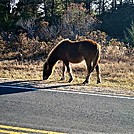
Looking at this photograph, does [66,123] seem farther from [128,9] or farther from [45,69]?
[128,9]

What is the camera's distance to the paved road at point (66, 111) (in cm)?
558

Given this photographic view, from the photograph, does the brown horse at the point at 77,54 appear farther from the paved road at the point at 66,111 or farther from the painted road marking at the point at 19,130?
the painted road marking at the point at 19,130

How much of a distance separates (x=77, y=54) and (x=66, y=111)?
457cm

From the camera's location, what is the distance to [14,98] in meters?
7.48

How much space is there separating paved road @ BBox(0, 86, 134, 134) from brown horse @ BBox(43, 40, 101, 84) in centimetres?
266

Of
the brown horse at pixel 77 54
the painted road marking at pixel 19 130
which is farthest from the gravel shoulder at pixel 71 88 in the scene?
the painted road marking at pixel 19 130

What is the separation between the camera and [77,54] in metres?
10.9

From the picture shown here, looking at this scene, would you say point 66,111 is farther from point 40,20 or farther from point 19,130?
point 40,20

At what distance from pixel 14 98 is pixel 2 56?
16.9 meters

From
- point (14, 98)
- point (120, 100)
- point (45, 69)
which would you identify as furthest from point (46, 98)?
point (45, 69)

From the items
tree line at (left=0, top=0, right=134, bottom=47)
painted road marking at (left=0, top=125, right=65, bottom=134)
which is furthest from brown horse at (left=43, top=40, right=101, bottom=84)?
tree line at (left=0, top=0, right=134, bottom=47)

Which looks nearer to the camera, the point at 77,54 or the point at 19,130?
the point at 19,130

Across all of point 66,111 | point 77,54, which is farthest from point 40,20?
point 66,111

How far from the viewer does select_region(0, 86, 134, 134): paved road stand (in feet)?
18.3
